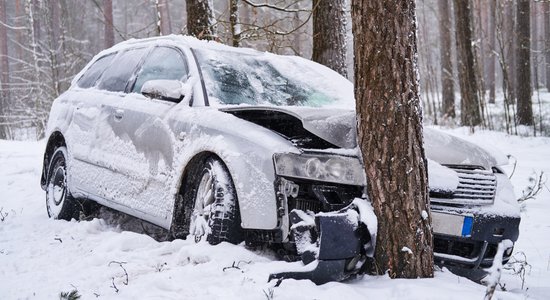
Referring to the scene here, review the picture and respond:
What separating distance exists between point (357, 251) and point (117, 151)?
2617mm

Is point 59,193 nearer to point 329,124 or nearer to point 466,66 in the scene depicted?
point 329,124

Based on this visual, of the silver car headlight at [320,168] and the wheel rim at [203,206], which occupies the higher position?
the silver car headlight at [320,168]

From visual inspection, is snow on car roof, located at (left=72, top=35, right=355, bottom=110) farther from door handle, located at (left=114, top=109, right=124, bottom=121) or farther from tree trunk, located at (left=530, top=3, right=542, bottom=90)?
tree trunk, located at (left=530, top=3, right=542, bottom=90)

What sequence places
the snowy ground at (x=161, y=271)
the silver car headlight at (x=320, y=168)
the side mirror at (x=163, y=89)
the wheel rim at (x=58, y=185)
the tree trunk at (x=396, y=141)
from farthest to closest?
the wheel rim at (x=58, y=185) → the side mirror at (x=163, y=89) → the silver car headlight at (x=320, y=168) → the tree trunk at (x=396, y=141) → the snowy ground at (x=161, y=271)

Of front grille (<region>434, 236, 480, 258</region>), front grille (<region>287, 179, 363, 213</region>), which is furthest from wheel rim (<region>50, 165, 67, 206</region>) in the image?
front grille (<region>434, 236, 480, 258</region>)

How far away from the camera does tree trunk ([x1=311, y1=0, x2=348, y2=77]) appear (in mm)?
7121

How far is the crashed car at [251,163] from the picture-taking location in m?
3.19

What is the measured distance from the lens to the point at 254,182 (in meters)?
3.27

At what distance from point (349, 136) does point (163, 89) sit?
155 cm

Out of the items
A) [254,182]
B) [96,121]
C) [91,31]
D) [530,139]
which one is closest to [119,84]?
[96,121]

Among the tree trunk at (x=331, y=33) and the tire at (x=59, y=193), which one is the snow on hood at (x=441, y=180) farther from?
the tree trunk at (x=331, y=33)

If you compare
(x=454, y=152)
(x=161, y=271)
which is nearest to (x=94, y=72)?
(x=161, y=271)

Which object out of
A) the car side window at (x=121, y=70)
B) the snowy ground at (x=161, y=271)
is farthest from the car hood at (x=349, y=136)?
the car side window at (x=121, y=70)

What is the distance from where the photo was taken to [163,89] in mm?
4117
